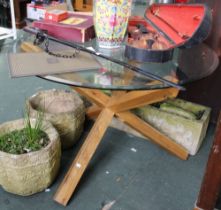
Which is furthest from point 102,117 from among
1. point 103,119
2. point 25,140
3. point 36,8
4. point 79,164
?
point 36,8

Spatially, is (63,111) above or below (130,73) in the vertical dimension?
below

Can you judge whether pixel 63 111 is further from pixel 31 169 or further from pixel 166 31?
pixel 166 31

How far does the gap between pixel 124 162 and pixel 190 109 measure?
0.47m

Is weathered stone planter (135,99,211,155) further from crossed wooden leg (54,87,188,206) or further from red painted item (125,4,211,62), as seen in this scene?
red painted item (125,4,211,62)

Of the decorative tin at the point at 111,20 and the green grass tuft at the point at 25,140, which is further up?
the decorative tin at the point at 111,20

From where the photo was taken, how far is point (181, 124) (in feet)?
4.87

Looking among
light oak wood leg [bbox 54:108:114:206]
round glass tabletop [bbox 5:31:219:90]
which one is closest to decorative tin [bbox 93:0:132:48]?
round glass tabletop [bbox 5:31:219:90]

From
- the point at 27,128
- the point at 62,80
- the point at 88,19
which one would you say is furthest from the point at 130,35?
the point at 27,128

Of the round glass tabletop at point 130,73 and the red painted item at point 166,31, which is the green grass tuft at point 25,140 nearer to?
the round glass tabletop at point 130,73

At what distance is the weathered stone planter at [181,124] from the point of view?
4.80ft

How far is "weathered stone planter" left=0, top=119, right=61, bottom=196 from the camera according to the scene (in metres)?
1.10

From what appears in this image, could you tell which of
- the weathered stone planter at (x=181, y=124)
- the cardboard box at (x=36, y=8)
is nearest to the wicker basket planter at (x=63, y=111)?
the weathered stone planter at (x=181, y=124)

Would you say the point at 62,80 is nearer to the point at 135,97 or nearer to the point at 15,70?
the point at 15,70

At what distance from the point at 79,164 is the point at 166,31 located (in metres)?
0.63
